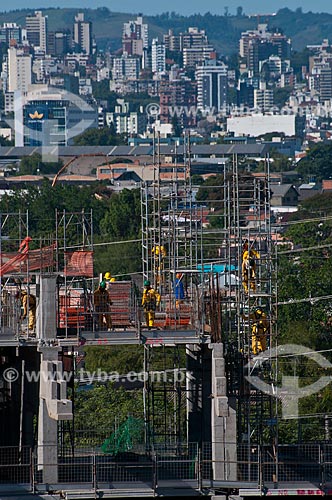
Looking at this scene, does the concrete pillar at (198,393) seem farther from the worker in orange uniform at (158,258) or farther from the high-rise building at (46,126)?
the high-rise building at (46,126)

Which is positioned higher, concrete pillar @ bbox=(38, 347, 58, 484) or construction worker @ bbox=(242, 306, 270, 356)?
construction worker @ bbox=(242, 306, 270, 356)

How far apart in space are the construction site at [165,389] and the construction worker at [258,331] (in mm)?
16

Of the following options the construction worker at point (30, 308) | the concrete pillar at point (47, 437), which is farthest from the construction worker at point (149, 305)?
the concrete pillar at point (47, 437)

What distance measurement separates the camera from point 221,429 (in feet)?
58.4

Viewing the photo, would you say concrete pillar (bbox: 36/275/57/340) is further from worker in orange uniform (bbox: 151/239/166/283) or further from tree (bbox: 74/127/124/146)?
tree (bbox: 74/127/124/146)

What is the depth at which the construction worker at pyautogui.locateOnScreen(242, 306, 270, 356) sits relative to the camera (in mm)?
20323

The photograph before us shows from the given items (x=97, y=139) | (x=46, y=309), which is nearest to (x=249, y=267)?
(x=46, y=309)

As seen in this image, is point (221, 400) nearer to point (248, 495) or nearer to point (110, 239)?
point (248, 495)

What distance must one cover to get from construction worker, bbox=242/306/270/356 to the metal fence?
2.00m

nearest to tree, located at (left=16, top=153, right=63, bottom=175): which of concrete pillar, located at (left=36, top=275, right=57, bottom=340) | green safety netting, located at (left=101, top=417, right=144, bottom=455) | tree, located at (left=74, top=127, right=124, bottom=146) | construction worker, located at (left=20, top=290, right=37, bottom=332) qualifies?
tree, located at (left=74, top=127, right=124, bottom=146)

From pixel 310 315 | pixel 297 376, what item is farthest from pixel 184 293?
pixel 310 315

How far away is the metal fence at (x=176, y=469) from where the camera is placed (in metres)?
17.4

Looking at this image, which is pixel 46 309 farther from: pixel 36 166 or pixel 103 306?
pixel 36 166

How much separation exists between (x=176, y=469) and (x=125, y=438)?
9.01ft
